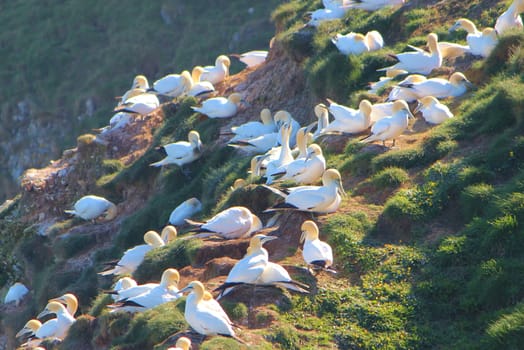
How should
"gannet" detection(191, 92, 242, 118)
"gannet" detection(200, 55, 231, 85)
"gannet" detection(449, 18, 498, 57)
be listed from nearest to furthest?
"gannet" detection(449, 18, 498, 57) < "gannet" detection(191, 92, 242, 118) < "gannet" detection(200, 55, 231, 85)

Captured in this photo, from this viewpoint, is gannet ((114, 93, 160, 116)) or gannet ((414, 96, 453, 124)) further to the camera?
gannet ((114, 93, 160, 116))

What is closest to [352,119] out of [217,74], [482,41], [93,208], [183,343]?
[482,41]

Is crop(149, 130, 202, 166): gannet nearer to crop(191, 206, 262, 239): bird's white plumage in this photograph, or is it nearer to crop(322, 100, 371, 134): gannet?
crop(322, 100, 371, 134): gannet

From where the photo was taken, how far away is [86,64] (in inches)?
1738

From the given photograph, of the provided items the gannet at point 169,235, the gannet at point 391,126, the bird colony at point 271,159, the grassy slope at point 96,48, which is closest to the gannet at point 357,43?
the bird colony at point 271,159

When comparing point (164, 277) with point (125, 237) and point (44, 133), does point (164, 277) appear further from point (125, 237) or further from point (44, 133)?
point (44, 133)

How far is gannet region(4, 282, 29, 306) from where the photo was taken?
64.7 ft

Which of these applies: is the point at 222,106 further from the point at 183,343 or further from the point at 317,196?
the point at 183,343

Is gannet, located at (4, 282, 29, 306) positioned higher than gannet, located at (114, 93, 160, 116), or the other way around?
gannet, located at (114, 93, 160, 116)

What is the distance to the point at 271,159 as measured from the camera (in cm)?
1455

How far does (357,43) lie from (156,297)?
22.9ft

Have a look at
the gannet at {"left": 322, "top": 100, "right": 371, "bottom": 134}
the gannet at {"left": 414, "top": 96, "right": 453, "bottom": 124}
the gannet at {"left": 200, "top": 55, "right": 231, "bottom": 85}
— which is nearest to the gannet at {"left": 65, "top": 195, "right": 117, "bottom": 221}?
the gannet at {"left": 200, "top": 55, "right": 231, "bottom": 85}

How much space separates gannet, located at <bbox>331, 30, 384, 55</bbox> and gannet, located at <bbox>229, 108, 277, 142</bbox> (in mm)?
1709

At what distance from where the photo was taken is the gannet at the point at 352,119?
14.1 m
